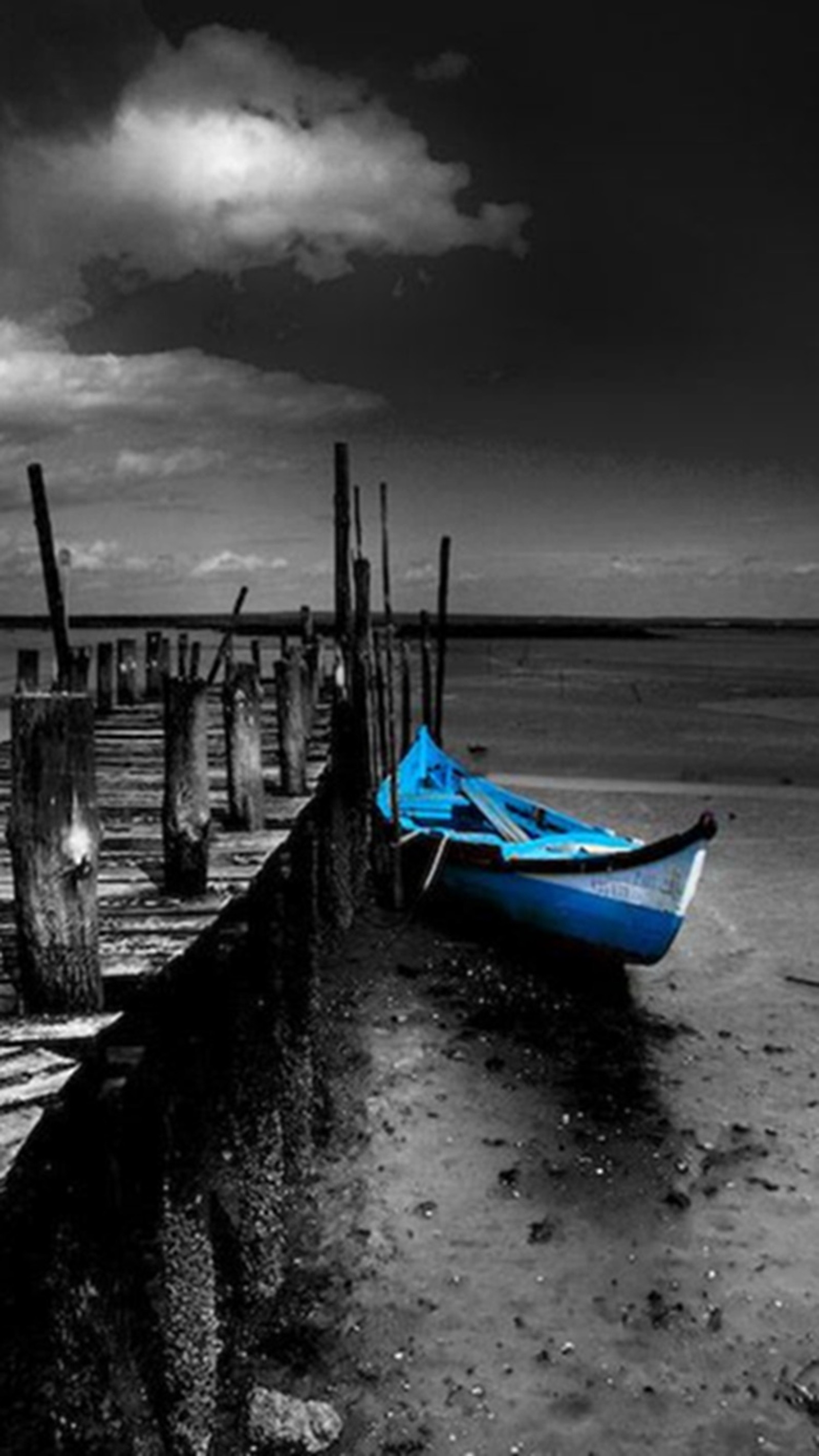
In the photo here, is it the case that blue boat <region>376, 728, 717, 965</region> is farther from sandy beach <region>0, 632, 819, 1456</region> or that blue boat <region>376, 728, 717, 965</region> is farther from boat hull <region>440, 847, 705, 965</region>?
sandy beach <region>0, 632, 819, 1456</region>

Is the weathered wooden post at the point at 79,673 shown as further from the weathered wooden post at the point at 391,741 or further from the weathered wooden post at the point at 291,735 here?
the weathered wooden post at the point at 391,741

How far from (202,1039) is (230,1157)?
75cm

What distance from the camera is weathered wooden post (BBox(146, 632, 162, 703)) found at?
18.3 metres

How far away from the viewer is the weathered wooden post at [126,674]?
1700cm

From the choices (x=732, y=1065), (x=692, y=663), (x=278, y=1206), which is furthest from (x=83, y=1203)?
(x=692, y=663)

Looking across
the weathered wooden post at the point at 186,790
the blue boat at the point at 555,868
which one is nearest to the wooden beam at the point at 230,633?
the blue boat at the point at 555,868

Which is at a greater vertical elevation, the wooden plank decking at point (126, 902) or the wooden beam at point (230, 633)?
the wooden beam at point (230, 633)

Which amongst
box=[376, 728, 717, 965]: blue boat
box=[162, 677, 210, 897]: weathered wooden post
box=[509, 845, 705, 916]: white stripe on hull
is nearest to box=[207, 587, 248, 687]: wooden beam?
box=[376, 728, 717, 965]: blue boat

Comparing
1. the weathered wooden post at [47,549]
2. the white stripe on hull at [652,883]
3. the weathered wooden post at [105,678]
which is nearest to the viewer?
the weathered wooden post at [47,549]

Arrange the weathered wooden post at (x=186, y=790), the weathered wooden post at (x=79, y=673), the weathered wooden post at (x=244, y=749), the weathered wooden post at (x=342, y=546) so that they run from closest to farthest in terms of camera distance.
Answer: the weathered wooden post at (x=186, y=790) → the weathered wooden post at (x=244, y=749) → the weathered wooden post at (x=79, y=673) → the weathered wooden post at (x=342, y=546)

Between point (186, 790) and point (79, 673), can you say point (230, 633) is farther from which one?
point (186, 790)

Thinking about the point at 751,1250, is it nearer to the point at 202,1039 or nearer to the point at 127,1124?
the point at 202,1039

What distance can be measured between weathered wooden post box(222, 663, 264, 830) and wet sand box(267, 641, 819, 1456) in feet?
7.57

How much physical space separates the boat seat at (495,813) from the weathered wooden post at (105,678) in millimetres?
5568
